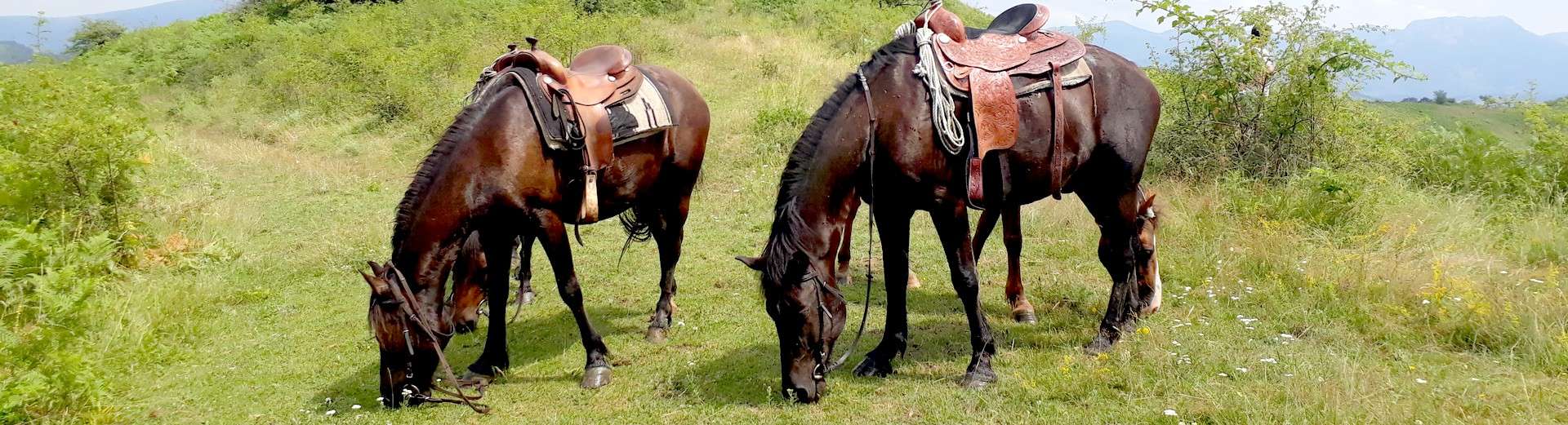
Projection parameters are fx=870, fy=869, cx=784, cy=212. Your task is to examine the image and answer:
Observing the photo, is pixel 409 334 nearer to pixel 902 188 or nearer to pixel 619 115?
pixel 619 115

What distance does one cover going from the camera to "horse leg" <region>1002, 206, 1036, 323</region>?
580 centimetres

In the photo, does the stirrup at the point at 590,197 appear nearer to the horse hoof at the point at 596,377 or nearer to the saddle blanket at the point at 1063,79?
the horse hoof at the point at 596,377

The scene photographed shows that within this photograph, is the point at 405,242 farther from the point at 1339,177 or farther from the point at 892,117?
the point at 1339,177

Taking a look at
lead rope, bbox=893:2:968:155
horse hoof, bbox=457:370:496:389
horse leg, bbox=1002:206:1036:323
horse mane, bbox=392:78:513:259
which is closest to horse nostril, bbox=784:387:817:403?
lead rope, bbox=893:2:968:155

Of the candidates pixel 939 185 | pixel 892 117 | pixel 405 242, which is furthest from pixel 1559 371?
pixel 405 242

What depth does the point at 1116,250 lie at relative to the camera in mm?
5008

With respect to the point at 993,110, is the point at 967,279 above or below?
below

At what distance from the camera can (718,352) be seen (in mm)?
5281

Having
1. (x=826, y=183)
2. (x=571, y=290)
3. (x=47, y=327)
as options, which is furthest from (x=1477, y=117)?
(x=47, y=327)

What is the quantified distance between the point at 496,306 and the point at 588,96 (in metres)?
1.31

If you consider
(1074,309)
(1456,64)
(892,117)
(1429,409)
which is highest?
(892,117)

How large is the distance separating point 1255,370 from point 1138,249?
47.5 inches

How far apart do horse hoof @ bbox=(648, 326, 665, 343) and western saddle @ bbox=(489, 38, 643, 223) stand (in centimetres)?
103

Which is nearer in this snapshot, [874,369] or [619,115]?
[874,369]
